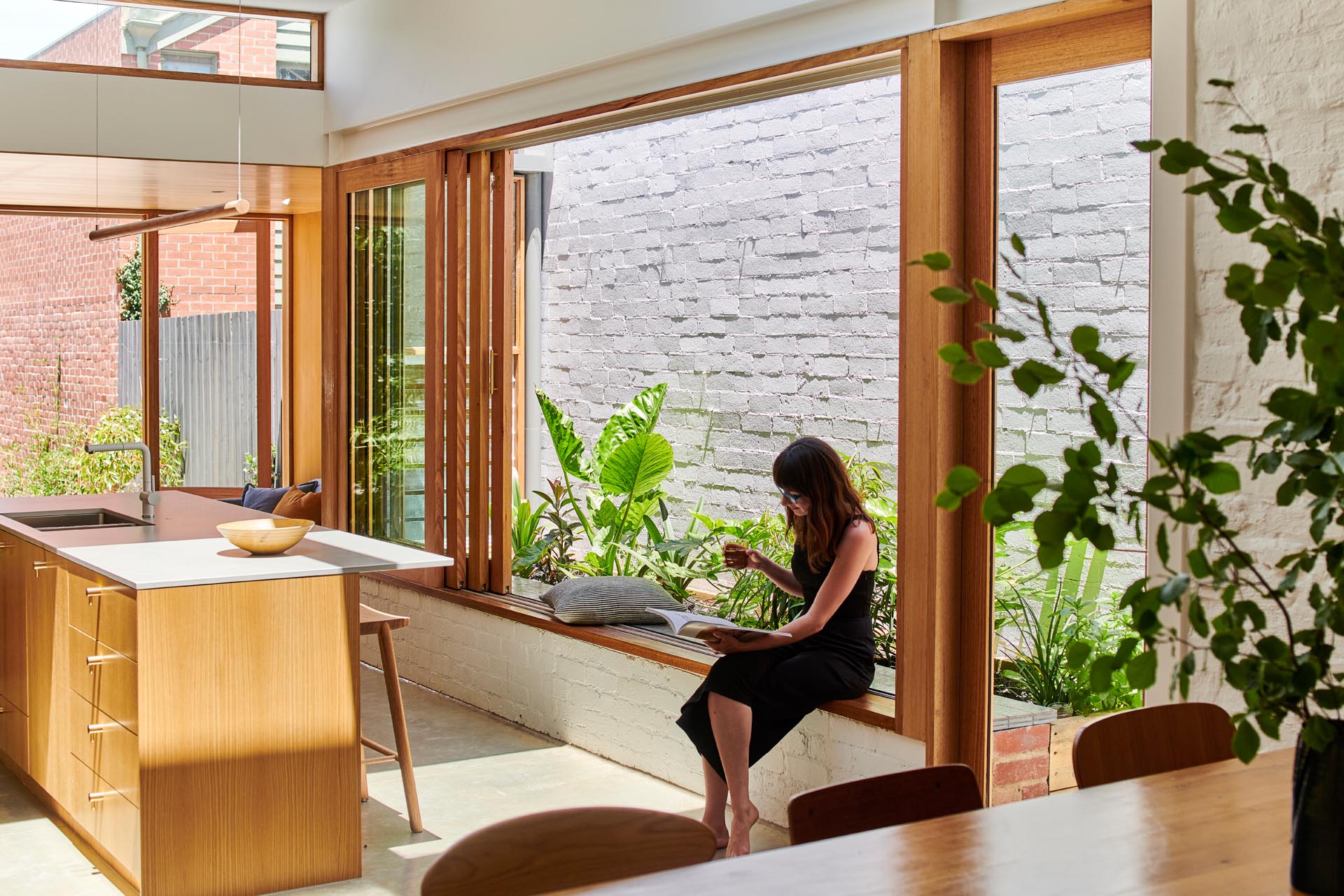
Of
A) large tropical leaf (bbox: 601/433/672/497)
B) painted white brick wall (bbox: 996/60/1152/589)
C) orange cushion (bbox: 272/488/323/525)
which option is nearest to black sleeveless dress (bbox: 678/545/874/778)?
painted white brick wall (bbox: 996/60/1152/589)

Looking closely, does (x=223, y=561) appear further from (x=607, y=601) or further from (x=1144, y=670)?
(x=1144, y=670)

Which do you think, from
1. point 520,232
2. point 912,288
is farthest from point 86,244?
point 912,288

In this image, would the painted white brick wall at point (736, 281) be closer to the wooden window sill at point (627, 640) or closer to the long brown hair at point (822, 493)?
the wooden window sill at point (627, 640)

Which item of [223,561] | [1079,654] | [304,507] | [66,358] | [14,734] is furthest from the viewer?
[66,358]

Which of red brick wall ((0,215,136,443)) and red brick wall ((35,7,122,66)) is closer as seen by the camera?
red brick wall ((35,7,122,66))

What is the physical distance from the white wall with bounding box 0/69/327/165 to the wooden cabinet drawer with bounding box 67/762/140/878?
141 inches

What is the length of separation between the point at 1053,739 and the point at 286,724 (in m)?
2.21

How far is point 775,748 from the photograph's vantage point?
182 inches

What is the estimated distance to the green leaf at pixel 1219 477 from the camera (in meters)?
1.21

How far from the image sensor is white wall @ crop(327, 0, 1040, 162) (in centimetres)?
431

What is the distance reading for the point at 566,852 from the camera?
5.68ft

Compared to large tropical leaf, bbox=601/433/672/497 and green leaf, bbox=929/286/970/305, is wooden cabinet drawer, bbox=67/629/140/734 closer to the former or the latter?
large tropical leaf, bbox=601/433/672/497

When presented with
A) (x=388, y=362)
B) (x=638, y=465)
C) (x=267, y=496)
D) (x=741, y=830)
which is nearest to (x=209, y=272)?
(x=267, y=496)

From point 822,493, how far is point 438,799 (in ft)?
5.78
